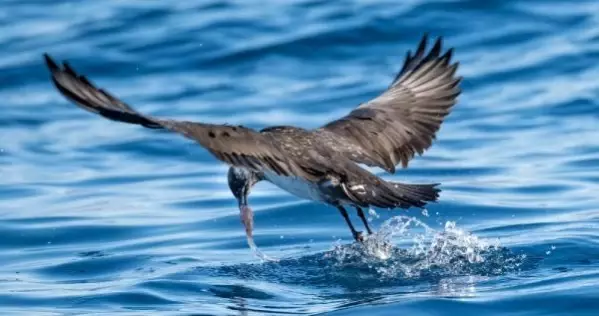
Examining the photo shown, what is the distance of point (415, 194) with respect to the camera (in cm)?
643

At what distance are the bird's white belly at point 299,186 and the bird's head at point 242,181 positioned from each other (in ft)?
0.71

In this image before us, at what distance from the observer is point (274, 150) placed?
629cm

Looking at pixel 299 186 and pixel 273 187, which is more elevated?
pixel 273 187

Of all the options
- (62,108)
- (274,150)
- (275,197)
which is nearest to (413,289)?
(274,150)

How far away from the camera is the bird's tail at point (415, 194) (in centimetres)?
630

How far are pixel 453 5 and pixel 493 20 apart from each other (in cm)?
53

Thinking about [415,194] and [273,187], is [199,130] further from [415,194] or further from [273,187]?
[273,187]

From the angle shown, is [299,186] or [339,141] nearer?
[299,186]

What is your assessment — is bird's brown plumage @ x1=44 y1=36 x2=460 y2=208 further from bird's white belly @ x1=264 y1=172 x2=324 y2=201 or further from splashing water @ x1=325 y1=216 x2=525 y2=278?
splashing water @ x1=325 y1=216 x2=525 y2=278

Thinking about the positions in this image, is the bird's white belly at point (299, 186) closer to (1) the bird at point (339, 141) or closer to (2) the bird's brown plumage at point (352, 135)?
(1) the bird at point (339, 141)

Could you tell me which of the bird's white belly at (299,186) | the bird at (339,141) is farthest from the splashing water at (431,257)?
the bird's white belly at (299,186)

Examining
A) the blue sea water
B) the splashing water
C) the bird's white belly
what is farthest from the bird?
the blue sea water

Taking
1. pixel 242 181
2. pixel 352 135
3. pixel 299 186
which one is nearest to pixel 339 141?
pixel 352 135

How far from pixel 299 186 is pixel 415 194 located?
2.57 feet
